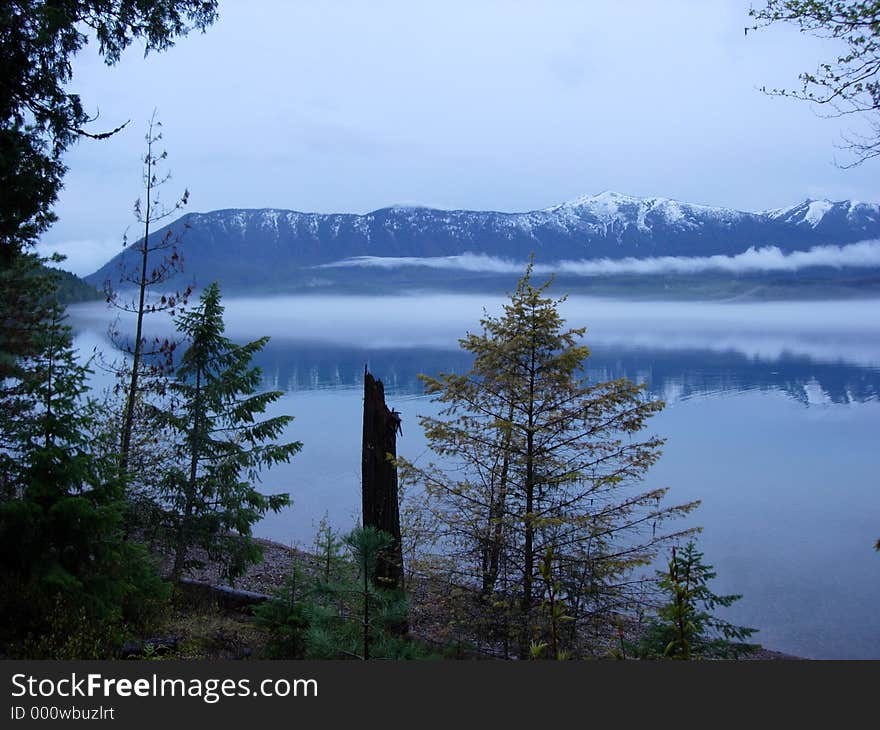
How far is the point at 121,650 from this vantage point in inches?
283

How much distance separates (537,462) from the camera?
10.1 metres

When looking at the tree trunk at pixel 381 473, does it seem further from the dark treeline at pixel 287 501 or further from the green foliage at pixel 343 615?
the green foliage at pixel 343 615

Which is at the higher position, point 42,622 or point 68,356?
point 68,356

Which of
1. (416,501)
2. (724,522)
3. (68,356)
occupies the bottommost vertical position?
(724,522)

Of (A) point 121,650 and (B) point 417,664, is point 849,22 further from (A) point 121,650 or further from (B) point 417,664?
(A) point 121,650

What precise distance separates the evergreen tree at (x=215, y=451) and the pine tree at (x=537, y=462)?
446 centimetres

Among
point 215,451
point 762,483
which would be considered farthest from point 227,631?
point 762,483

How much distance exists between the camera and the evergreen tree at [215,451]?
1351cm

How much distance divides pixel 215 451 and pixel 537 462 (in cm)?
692

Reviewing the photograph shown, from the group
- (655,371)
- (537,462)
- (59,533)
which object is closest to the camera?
(59,533)

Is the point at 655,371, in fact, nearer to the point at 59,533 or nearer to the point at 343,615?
the point at 343,615

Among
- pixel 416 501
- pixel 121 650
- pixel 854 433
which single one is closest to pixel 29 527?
pixel 121 650

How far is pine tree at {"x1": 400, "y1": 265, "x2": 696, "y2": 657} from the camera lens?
9.77 metres

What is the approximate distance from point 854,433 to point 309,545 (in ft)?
172
